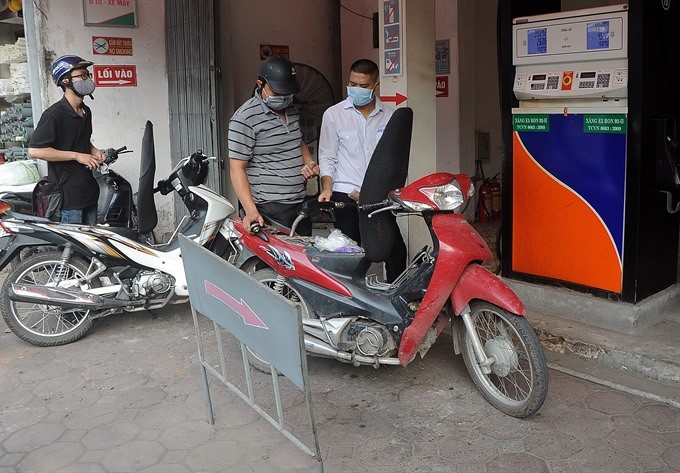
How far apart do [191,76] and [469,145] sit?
3167 millimetres

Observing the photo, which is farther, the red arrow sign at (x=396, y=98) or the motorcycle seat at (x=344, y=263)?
the red arrow sign at (x=396, y=98)

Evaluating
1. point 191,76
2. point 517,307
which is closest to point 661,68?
point 517,307

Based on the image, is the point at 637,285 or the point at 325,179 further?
the point at 325,179

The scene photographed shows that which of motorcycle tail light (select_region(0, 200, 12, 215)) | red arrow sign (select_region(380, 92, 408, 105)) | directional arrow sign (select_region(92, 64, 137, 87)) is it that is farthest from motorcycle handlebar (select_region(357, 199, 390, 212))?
Answer: directional arrow sign (select_region(92, 64, 137, 87))

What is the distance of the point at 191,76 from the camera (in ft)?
23.3

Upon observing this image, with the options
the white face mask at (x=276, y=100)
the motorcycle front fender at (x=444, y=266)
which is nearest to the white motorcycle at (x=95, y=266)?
the white face mask at (x=276, y=100)

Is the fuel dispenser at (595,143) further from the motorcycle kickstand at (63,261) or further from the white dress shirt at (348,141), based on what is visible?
the motorcycle kickstand at (63,261)

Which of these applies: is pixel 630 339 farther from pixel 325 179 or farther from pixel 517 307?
pixel 325 179

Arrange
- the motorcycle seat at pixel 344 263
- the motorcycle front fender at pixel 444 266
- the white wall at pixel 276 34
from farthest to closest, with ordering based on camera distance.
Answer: the white wall at pixel 276 34
the motorcycle seat at pixel 344 263
the motorcycle front fender at pixel 444 266

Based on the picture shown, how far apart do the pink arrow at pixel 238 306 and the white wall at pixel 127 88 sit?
4.26 m

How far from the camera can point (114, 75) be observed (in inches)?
282

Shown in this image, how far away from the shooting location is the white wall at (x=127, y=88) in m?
6.82

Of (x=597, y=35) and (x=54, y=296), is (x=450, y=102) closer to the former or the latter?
(x=597, y=35)

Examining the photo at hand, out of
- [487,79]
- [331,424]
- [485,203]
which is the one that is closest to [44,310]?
[331,424]
